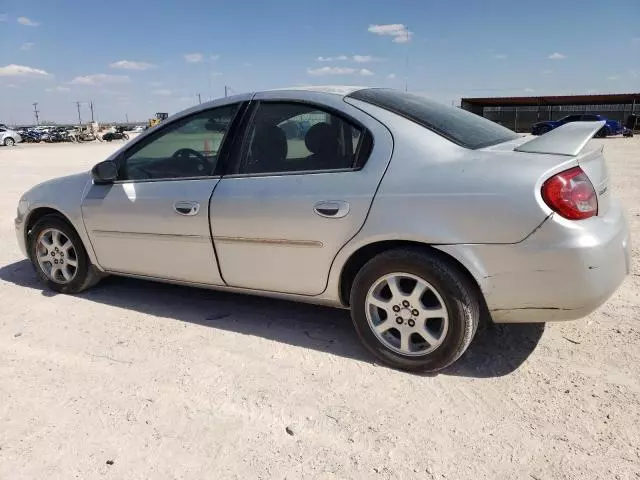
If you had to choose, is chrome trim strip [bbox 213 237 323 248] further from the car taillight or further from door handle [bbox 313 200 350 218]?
the car taillight

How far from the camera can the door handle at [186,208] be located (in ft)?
11.3

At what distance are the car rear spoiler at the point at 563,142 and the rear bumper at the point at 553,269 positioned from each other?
38 centimetres

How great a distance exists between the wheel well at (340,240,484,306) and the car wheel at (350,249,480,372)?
3 centimetres

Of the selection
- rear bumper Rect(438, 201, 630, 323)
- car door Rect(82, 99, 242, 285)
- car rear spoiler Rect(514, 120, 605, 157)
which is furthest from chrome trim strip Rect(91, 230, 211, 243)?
car rear spoiler Rect(514, 120, 605, 157)

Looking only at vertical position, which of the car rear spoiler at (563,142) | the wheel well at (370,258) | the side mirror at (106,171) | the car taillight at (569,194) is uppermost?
the car rear spoiler at (563,142)

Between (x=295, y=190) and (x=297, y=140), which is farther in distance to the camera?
(x=297, y=140)

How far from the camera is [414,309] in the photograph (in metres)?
2.89

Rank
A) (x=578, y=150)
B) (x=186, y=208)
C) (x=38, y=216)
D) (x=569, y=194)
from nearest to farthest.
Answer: (x=569, y=194) → (x=578, y=150) → (x=186, y=208) → (x=38, y=216)

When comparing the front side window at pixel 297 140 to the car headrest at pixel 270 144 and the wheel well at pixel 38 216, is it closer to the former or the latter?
the car headrest at pixel 270 144

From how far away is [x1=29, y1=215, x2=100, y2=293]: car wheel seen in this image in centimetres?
424

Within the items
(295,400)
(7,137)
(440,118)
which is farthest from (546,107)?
(295,400)

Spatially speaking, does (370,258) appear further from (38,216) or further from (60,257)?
(38,216)

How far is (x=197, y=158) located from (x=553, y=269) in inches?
92.1

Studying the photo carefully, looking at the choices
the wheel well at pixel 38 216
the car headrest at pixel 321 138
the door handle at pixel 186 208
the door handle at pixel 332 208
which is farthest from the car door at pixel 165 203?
the door handle at pixel 332 208
